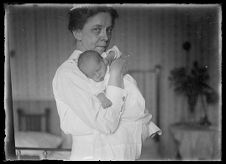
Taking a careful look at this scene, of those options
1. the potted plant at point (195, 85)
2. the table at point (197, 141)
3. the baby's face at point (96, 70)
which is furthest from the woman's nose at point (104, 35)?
the table at point (197, 141)

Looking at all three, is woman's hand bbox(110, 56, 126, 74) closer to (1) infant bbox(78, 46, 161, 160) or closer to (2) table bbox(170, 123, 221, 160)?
(1) infant bbox(78, 46, 161, 160)

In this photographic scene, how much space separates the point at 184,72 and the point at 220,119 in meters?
0.24

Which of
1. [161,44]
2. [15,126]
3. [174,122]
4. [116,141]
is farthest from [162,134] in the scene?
[15,126]

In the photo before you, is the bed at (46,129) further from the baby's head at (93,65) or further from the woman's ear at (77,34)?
the woman's ear at (77,34)

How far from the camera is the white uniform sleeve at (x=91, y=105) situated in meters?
0.99

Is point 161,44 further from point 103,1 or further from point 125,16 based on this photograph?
point 103,1

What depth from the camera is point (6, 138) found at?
44.6 inches

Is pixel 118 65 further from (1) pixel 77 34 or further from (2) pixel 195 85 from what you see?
(2) pixel 195 85

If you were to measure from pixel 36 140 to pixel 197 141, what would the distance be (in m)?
0.66

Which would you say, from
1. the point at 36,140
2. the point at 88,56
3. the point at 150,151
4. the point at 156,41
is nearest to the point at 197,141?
the point at 150,151

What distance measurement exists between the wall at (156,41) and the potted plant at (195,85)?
22mm

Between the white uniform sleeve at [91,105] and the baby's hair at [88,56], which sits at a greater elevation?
the baby's hair at [88,56]

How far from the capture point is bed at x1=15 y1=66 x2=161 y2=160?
1089 mm

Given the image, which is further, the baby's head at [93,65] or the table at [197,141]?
the table at [197,141]
